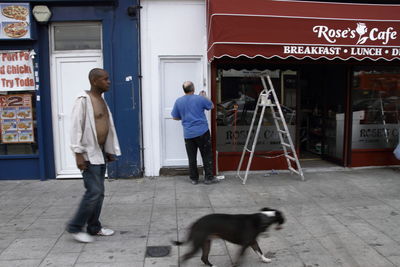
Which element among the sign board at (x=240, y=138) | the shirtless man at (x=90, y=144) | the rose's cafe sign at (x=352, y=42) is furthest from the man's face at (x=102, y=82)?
the sign board at (x=240, y=138)

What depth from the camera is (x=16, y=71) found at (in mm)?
6566

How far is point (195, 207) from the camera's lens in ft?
17.1

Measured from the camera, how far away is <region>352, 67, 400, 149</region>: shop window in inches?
293

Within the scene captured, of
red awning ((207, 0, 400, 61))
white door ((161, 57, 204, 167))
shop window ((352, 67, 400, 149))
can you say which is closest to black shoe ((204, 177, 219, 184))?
white door ((161, 57, 204, 167))

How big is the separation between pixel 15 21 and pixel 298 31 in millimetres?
4789

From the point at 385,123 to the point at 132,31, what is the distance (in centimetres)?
545

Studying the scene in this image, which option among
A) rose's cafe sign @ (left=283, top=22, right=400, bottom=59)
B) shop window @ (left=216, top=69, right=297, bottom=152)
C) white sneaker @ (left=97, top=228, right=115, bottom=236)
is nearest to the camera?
white sneaker @ (left=97, top=228, right=115, bottom=236)

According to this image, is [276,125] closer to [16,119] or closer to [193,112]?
[193,112]

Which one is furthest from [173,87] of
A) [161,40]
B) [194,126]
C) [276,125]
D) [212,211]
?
[212,211]

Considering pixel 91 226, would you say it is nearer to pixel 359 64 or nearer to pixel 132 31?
pixel 132 31

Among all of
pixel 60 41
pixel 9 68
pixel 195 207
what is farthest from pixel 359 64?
pixel 9 68

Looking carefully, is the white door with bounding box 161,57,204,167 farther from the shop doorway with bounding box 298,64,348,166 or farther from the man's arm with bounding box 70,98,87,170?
the man's arm with bounding box 70,98,87,170

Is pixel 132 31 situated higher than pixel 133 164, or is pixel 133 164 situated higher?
pixel 132 31

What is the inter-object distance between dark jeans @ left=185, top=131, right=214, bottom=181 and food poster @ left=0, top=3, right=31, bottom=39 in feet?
11.1
